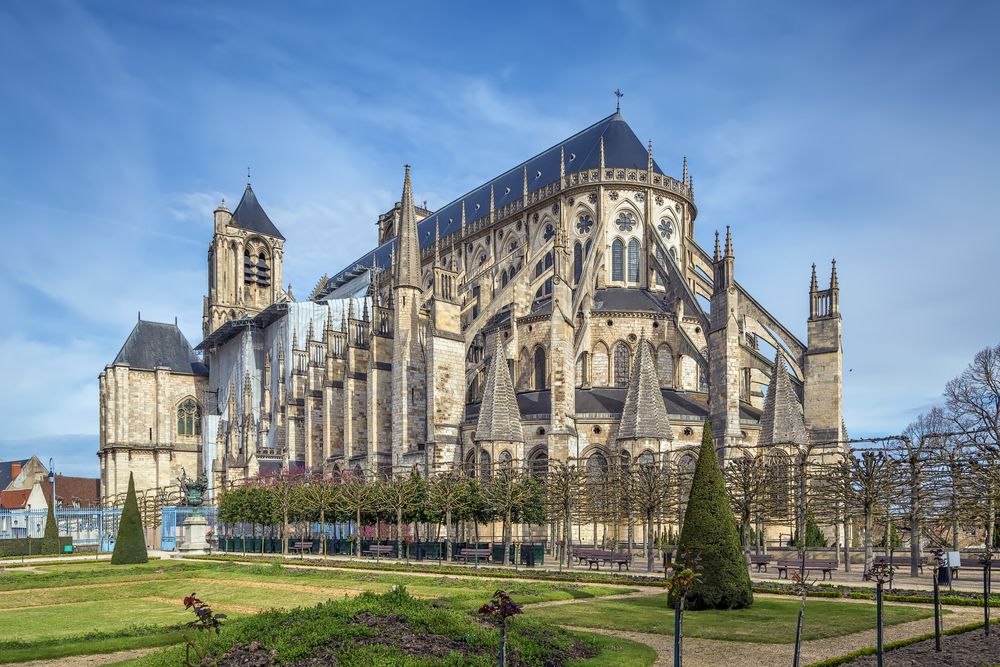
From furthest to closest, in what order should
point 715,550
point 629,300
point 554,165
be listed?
point 554,165 → point 629,300 → point 715,550

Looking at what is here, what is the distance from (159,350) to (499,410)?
46.6 m

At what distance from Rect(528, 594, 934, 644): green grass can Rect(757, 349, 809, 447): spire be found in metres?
17.7

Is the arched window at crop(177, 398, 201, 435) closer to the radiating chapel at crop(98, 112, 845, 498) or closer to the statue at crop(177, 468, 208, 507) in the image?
the radiating chapel at crop(98, 112, 845, 498)

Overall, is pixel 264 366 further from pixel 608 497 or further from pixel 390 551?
pixel 608 497

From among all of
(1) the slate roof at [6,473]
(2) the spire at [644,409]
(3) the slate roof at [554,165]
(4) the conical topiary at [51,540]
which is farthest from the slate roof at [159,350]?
(2) the spire at [644,409]

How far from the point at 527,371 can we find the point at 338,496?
1192 centimetres

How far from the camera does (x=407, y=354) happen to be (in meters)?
42.0

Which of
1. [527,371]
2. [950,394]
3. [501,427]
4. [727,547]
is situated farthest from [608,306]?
[727,547]

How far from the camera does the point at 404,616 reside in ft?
35.3

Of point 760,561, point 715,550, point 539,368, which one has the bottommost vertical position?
point 760,561

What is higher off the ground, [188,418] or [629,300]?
[629,300]

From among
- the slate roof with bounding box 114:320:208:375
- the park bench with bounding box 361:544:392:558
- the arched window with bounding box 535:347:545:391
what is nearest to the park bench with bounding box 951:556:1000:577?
the arched window with bounding box 535:347:545:391

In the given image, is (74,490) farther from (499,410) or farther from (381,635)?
(381,635)

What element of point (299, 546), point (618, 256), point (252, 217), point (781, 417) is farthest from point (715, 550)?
point (252, 217)
